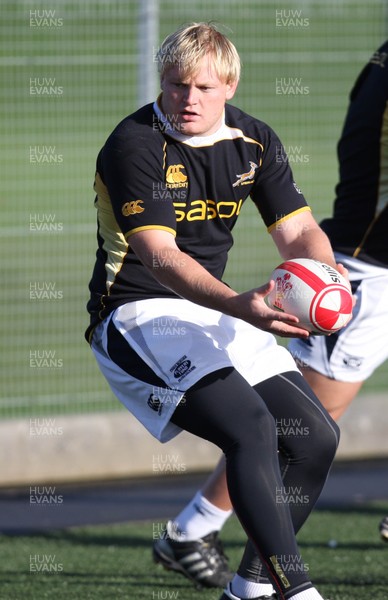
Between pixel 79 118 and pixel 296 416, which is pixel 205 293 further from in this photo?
pixel 79 118

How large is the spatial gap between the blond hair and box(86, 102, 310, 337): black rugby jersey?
0.24m

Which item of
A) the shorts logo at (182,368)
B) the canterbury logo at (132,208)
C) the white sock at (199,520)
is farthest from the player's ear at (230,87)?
the white sock at (199,520)

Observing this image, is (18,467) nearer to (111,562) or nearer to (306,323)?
(111,562)

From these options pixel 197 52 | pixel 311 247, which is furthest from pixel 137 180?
pixel 311 247

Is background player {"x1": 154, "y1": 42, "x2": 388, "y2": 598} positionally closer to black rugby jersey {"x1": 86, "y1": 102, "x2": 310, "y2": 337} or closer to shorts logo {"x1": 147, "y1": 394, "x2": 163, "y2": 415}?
black rugby jersey {"x1": 86, "y1": 102, "x2": 310, "y2": 337}

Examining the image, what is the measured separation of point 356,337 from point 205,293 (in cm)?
173

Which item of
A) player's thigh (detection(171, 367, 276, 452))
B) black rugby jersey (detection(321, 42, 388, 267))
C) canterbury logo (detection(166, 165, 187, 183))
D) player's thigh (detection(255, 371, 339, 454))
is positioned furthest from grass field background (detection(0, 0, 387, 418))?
player's thigh (detection(171, 367, 276, 452))

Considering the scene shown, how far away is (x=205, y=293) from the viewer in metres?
3.92

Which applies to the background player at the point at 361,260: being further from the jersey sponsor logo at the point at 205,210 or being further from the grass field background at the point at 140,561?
the jersey sponsor logo at the point at 205,210

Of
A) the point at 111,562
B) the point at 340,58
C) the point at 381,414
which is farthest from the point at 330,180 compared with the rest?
the point at 111,562

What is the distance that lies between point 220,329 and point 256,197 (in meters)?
0.57

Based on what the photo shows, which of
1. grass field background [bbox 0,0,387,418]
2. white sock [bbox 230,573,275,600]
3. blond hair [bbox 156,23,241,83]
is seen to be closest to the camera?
blond hair [bbox 156,23,241,83]

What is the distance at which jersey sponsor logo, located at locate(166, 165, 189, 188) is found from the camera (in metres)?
4.26

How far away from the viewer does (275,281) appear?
399cm
